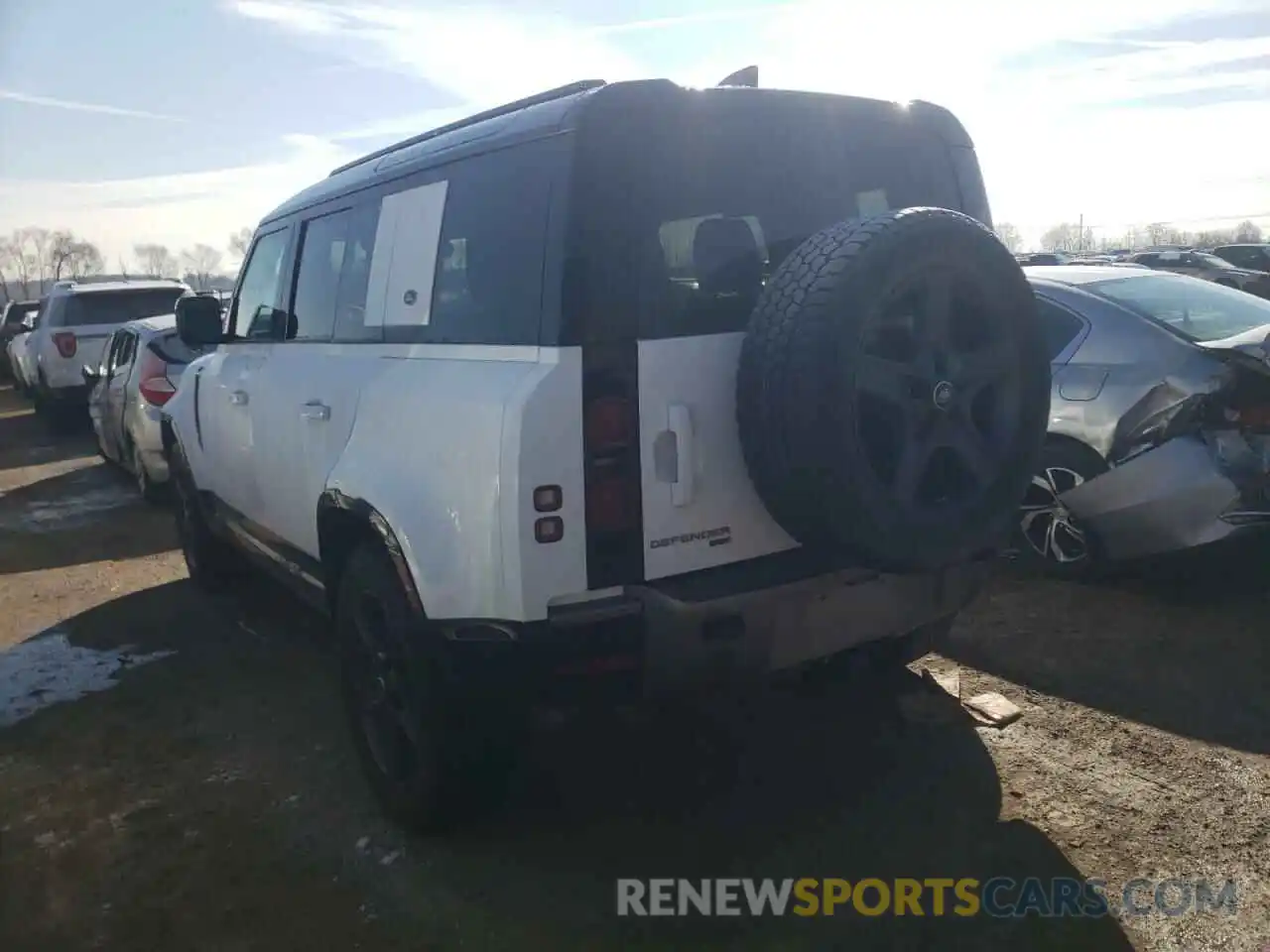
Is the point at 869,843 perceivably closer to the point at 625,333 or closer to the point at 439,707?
the point at 439,707

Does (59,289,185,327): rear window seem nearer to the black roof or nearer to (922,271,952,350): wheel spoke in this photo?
the black roof

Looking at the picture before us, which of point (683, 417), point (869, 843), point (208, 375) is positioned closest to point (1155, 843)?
point (869, 843)

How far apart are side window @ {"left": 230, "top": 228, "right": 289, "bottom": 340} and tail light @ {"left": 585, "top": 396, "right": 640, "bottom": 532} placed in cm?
239

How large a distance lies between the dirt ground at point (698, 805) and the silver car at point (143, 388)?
4.05 metres

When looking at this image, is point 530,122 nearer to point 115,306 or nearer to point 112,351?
point 112,351

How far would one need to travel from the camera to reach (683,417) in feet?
8.90

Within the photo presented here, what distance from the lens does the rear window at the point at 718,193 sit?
8.77ft

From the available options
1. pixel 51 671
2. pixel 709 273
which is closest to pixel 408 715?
pixel 709 273

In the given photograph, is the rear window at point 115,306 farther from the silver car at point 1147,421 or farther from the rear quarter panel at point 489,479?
the rear quarter panel at point 489,479

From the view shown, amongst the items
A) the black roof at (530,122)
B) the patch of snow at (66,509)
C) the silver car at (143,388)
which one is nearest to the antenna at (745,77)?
the black roof at (530,122)

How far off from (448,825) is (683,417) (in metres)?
1.47

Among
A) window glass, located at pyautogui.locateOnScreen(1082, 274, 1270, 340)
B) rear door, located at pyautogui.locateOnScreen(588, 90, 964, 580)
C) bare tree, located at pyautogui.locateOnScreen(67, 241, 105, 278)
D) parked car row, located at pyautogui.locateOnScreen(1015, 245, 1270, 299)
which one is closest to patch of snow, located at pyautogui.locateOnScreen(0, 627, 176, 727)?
rear door, located at pyautogui.locateOnScreen(588, 90, 964, 580)

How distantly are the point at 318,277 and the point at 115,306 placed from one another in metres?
11.0

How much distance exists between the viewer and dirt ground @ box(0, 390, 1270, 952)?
2.82 meters
